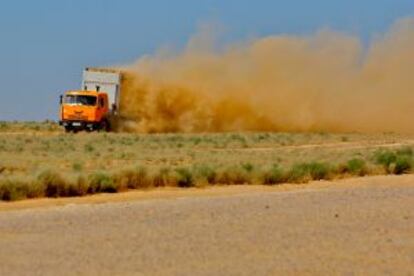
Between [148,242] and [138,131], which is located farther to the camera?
[138,131]

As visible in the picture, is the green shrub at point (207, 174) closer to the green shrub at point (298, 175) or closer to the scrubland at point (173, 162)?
the scrubland at point (173, 162)

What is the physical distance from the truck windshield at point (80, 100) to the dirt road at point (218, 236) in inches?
1501

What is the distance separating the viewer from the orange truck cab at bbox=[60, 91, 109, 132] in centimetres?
6038

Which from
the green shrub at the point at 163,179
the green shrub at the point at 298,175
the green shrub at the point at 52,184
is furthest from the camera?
the green shrub at the point at 298,175

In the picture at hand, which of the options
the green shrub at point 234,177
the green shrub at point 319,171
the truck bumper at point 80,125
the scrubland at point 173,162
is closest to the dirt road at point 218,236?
the scrubland at point 173,162

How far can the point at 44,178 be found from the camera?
25359mm

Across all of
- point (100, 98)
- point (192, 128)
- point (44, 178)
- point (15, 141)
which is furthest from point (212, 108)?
point (44, 178)

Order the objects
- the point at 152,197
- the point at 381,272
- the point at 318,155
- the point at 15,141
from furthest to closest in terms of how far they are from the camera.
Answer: the point at 15,141 < the point at 318,155 < the point at 152,197 < the point at 381,272

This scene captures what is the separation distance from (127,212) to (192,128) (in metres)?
49.6

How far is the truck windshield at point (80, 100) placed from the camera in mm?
60250

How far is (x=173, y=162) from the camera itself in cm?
3750

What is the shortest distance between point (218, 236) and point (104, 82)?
46746 mm

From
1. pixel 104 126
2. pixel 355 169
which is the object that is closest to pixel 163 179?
pixel 355 169

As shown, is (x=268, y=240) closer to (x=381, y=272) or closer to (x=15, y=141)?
(x=381, y=272)
